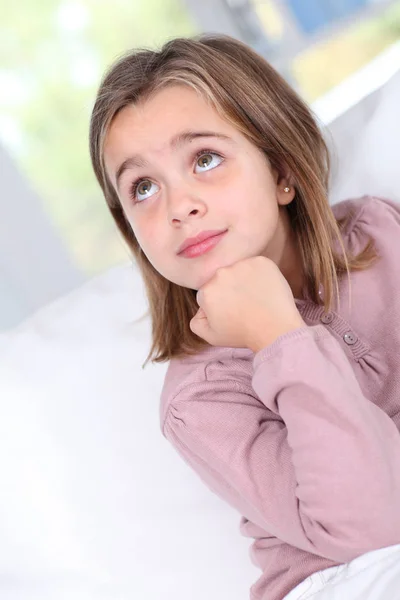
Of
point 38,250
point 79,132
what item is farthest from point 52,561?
point 79,132

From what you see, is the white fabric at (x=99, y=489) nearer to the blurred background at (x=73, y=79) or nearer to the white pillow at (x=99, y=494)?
the white pillow at (x=99, y=494)

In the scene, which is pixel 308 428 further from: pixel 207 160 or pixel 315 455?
pixel 207 160

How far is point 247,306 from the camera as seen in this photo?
3.11 feet

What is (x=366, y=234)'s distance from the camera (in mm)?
1197

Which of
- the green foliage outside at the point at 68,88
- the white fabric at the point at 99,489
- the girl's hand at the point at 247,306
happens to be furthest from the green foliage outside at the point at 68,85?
the girl's hand at the point at 247,306

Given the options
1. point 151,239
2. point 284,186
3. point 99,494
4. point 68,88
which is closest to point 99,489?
point 99,494

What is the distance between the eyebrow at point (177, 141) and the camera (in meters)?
0.99

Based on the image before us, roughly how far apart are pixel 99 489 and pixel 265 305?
0.51 metres

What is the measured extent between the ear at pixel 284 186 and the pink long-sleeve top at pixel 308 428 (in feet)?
0.46

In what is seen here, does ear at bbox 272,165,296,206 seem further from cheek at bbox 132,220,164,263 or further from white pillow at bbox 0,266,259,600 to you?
white pillow at bbox 0,266,259,600

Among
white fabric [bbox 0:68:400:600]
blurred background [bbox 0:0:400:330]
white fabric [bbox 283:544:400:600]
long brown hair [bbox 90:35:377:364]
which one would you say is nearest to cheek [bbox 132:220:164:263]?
long brown hair [bbox 90:35:377:364]

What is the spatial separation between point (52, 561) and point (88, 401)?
260mm

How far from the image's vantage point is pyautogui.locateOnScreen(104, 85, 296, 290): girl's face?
0.99 meters

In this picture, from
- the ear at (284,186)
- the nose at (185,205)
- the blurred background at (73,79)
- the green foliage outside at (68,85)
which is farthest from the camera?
the green foliage outside at (68,85)
